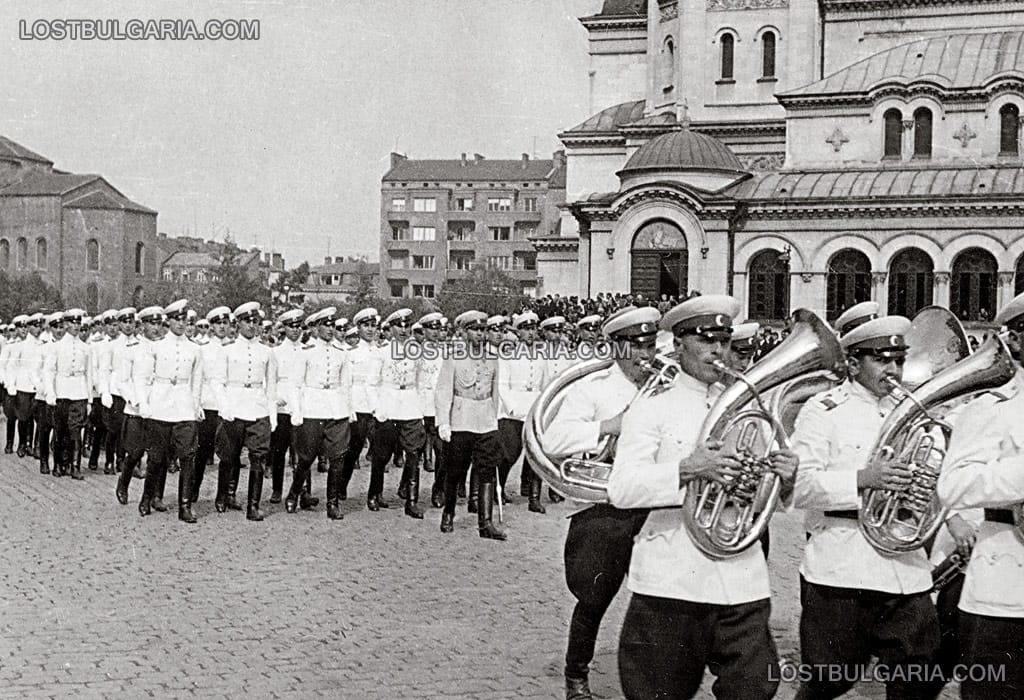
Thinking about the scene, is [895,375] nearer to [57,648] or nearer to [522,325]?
[57,648]

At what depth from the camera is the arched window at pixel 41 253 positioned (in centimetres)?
9519

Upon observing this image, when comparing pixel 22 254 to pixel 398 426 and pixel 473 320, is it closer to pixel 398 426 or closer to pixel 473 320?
pixel 398 426

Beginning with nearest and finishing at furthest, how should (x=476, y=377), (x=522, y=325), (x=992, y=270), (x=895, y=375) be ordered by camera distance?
(x=895, y=375) < (x=476, y=377) < (x=522, y=325) < (x=992, y=270)

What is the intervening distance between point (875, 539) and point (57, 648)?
4.78 meters

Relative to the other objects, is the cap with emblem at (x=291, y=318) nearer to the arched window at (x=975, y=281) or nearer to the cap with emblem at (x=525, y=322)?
the cap with emblem at (x=525, y=322)

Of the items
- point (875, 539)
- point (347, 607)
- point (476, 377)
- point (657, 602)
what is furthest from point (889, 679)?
point (476, 377)

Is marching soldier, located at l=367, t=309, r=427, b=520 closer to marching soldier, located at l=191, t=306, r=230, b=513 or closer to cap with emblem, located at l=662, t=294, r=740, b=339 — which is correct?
marching soldier, located at l=191, t=306, r=230, b=513

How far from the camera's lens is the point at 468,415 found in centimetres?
1208

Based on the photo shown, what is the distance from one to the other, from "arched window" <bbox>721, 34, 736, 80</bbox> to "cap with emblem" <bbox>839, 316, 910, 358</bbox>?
1588 inches

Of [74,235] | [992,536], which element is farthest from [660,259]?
[74,235]

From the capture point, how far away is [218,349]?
13.4 meters

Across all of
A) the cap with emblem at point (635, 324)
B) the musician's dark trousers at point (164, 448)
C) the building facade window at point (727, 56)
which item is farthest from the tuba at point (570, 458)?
the building facade window at point (727, 56)

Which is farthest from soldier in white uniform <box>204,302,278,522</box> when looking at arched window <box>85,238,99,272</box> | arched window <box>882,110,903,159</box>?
arched window <box>85,238,99,272</box>

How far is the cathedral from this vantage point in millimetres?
34750
